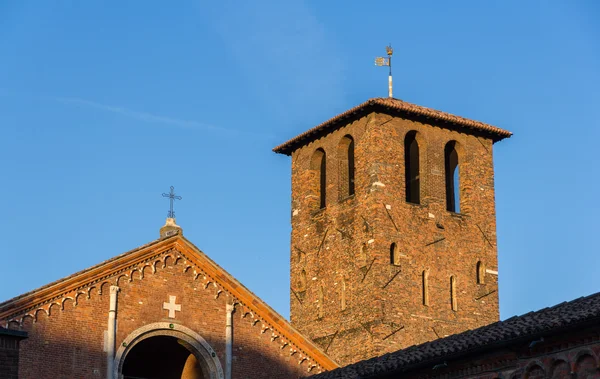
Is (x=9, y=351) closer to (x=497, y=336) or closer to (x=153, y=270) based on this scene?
(x=153, y=270)

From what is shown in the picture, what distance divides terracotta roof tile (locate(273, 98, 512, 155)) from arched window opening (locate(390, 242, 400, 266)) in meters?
3.62

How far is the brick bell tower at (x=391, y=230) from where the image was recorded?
1150 inches

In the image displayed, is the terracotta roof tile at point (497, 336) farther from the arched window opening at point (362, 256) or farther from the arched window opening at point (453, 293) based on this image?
the arched window opening at point (453, 293)

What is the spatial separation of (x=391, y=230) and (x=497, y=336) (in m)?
13.7

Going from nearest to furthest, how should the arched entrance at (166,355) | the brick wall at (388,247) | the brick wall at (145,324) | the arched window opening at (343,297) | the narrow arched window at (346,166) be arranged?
the brick wall at (145,324), the arched entrance at (166,355), the brick wall at (388,247), the arched window opening at (343,297), the narrow arched window at (346,166)

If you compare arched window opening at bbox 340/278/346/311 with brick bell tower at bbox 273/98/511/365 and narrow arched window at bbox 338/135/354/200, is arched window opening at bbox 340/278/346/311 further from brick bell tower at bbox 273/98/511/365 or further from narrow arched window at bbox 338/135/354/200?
narrow arched window at bbox 338/135/354/200

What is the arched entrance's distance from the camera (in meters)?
22.6

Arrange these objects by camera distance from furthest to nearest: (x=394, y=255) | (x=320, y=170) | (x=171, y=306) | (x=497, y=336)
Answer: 1. (x=320, y=170)
2. (x=394, y=255)
3. (x=171, y=306)
4. (x=497, y=336)

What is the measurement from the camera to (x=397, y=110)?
30.3m

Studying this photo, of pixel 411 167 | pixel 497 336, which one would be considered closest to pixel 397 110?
pixel 411 167

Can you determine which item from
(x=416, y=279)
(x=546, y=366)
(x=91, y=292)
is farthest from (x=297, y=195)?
(x=546, y=366)

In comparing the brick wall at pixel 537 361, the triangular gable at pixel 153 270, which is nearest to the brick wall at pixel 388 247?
the triangular gable at pixel 153 270

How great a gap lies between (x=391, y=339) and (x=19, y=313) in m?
10.6

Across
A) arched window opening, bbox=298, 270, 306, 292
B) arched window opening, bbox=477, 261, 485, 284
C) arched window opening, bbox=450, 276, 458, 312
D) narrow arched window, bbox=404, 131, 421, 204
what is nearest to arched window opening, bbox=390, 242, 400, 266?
arched window opening, bbox=450, 276, 458, 312
